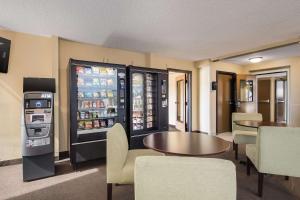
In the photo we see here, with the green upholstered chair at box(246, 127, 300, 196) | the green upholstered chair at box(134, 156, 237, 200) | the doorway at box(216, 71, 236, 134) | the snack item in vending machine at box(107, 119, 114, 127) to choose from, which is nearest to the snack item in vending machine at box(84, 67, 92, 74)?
the snack item in vending machine at box(107, 119, 114, 127)

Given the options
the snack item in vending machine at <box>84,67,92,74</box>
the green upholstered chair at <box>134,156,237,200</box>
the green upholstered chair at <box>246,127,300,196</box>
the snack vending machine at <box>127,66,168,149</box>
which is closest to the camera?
the green upholstered chair at <box>134,156,237,200</box>

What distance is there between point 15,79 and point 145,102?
8.00 feet

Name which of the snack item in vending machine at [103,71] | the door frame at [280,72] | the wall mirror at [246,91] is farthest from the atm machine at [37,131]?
the door frame at [280,72]

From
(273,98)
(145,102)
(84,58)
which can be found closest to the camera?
(84,58)

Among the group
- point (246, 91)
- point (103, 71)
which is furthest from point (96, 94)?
point (246, 91)

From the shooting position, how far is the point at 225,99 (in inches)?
237

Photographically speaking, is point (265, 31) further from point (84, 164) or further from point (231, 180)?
point (84, 164)

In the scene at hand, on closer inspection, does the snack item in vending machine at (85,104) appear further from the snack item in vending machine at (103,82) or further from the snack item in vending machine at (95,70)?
the snack item in vending machine at (95,70)

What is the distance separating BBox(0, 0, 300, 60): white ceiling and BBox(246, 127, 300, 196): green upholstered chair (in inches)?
62.7

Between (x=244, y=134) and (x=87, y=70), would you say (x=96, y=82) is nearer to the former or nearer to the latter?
(x=87, y=70)

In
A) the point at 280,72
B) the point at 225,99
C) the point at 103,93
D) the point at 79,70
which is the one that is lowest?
the point at 225,99

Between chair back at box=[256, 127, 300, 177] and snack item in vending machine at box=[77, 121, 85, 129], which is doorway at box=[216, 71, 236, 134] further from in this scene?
snack item in vending machine at box=[77, 121, 85, 129]

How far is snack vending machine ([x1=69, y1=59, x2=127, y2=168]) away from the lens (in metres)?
2.99

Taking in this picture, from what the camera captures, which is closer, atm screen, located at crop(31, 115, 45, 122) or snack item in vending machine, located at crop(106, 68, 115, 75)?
atm screen, located at crop(31, 115, 45, 122)
